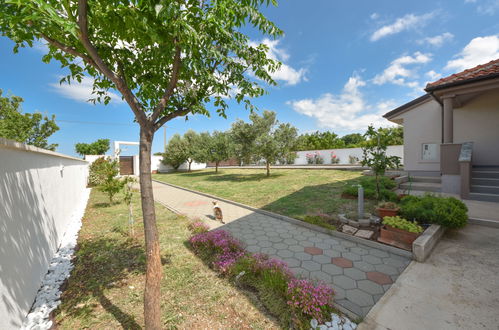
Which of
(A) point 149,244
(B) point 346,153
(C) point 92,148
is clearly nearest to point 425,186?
(A) point 149,244

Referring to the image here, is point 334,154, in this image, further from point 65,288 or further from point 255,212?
point 65,288

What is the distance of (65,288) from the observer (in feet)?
9.80

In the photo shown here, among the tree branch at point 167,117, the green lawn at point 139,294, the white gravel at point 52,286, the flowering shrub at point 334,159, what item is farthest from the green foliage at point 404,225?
the flowering shrub at point 334,159

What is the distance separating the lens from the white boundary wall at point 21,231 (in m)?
2.17

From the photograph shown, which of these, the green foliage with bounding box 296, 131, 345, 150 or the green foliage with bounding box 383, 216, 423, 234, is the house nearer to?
the green foliage with bounding box 383, 216, 423, 234

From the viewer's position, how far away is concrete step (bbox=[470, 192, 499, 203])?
5547 mm

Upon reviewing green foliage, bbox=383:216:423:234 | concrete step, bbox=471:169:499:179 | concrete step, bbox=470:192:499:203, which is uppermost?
concrete step, bbox=471:169:499:179

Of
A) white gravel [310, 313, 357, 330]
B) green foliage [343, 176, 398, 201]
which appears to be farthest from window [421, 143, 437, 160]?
white gravel [310, 313, 357, 330]

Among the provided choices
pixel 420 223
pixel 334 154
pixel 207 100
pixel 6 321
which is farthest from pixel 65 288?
pixel 334 154

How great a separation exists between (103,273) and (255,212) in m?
4.32

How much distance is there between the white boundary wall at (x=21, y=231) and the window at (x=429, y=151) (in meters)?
14.2

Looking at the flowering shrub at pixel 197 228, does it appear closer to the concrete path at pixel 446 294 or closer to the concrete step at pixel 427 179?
the concrete path at pixel 446 294

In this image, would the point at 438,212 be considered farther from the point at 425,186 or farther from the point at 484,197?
the point at 425,186

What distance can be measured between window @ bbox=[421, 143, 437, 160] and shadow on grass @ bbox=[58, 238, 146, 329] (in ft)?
42.6
